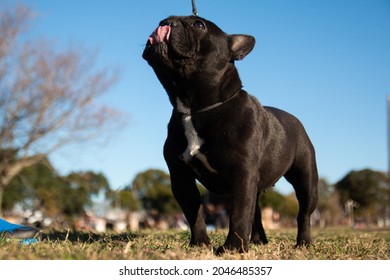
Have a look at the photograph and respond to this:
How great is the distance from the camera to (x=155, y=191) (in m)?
53.8

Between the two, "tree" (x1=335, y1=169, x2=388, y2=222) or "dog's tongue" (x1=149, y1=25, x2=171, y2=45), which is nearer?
"dog's tongue" (x1=149, y1=25, x2=171, y2=45)

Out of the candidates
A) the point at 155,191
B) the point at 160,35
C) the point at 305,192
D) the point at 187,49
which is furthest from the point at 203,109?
the point at 155,191

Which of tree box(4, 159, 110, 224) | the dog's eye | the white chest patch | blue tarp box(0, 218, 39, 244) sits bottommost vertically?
tree box(4, 159, 110, 224)

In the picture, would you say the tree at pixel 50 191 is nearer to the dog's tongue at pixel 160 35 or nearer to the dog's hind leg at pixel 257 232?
the dog's hind leg at pixel 257 232

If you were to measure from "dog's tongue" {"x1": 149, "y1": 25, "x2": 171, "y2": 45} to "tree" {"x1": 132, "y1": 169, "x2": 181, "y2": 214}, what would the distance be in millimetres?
48208

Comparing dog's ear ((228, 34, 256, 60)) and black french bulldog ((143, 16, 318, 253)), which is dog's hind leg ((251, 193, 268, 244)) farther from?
dog's ear ((228, 34, 256, 60))

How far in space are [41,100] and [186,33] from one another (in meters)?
21.3

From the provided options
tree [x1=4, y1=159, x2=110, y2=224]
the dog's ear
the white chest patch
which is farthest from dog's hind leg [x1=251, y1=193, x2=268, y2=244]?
tree [x1=4, y1=159, x2=110, y2=224]

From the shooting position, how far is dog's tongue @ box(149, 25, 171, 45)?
327 cm

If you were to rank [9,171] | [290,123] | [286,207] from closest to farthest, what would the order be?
[290,123] < [9,171] < [286,207]

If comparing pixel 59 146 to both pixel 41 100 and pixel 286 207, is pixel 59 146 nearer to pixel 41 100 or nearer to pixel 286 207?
pixel 41 100

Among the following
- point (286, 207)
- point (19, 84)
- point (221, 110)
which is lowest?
point (286, 207)

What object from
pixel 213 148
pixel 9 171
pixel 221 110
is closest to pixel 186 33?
pixel 221 110
